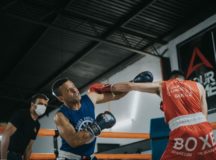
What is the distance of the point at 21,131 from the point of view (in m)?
3.86

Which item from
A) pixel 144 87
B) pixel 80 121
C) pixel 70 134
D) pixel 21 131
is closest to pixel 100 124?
pixel 80 121

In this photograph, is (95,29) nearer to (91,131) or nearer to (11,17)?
(11,17)

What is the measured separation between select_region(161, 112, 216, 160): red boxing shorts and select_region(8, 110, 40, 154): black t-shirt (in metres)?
1.80

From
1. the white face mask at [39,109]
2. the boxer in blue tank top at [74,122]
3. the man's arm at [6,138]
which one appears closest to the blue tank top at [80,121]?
the boxer in blue tank top at [74,122]

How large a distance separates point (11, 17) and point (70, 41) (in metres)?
1.90

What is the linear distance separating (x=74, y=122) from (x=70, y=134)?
0.16 m

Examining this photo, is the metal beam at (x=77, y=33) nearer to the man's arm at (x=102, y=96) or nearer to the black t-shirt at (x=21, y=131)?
the black t-shirt at (x=21, y=131)

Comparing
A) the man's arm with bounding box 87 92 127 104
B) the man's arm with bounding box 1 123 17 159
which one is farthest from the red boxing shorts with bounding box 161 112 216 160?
the man's arm with bounding box 1 123 17 159

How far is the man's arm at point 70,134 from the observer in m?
2.67

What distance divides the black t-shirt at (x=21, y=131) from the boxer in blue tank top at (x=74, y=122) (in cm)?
92

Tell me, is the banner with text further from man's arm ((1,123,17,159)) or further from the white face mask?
man's arm ((1,123,17,159))

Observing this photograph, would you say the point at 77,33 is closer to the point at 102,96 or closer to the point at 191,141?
the point at 102,96

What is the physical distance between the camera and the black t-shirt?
12.4 feet

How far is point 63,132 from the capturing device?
2766 millimetres
